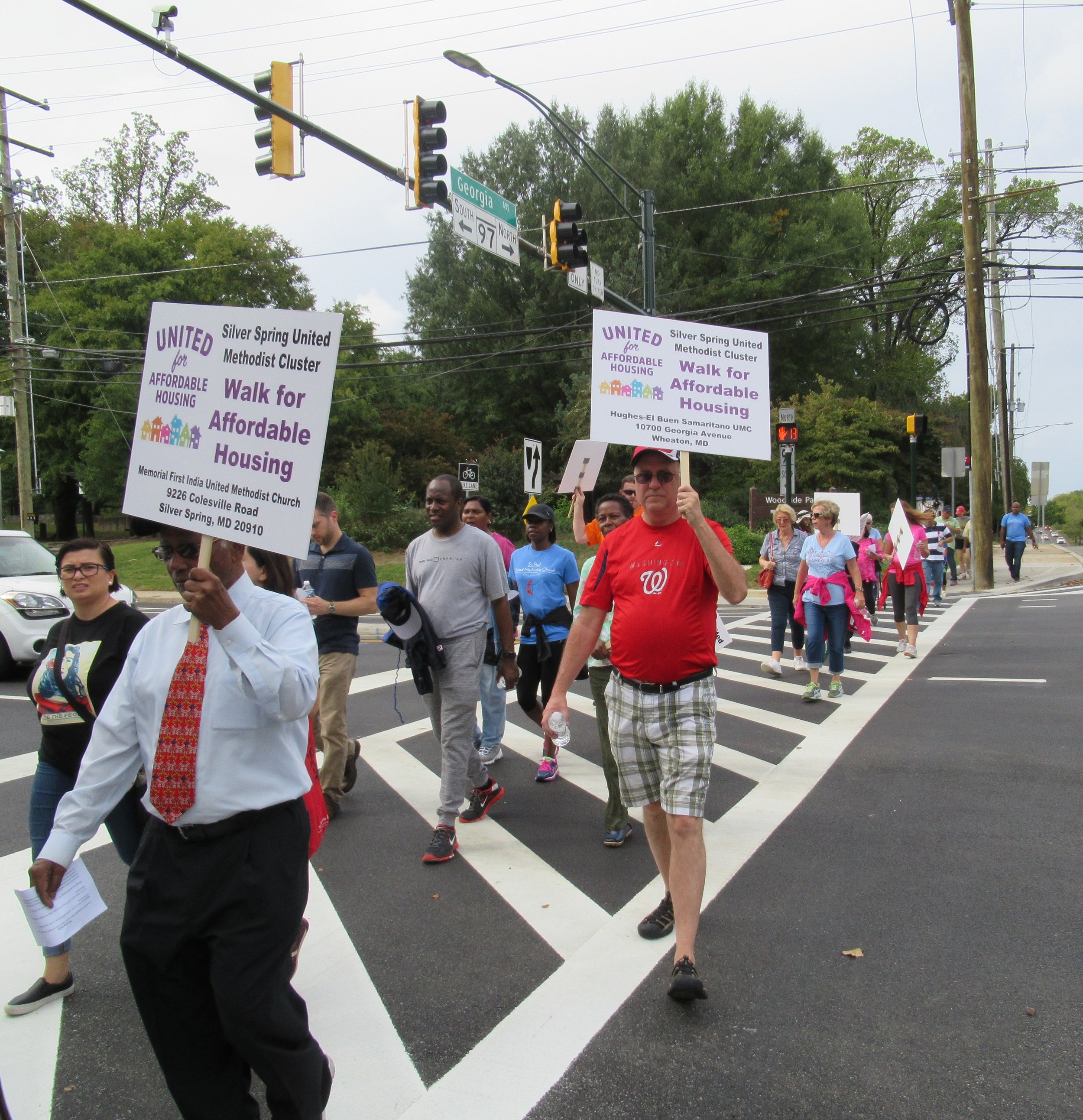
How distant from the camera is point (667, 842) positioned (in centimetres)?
408

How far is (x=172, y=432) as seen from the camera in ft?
9.61

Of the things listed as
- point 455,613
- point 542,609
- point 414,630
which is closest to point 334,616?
point 414,630

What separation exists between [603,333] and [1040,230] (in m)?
55.7

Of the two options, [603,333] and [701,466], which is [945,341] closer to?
[701,466]

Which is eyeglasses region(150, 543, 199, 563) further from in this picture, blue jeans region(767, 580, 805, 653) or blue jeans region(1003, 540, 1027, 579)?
blue jeans region(1003, 540, 1027, 579)

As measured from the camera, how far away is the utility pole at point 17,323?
1021 inches

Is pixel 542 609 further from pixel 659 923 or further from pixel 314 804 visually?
pixel 314 804

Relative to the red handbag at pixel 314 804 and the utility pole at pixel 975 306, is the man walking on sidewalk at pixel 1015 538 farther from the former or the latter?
the red handbag at pixel 314 804

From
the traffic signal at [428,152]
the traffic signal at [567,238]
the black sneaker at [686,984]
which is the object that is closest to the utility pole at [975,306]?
the traffic signal at [567,238]

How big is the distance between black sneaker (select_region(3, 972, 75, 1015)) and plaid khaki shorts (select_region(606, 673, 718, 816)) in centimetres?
226

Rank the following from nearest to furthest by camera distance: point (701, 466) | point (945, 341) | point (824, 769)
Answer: point (824, 769) → point (701, 466) → point (945, 341)

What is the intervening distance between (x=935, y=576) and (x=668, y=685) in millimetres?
16942

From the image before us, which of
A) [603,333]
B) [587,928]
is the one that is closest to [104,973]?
[587,928]

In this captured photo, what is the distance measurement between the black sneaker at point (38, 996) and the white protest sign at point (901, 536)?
10.2 meters
